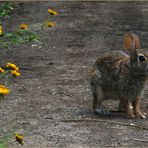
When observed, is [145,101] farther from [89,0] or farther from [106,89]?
[89,0]

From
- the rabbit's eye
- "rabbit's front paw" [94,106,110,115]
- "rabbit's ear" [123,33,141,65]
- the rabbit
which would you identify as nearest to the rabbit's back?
the rabbit

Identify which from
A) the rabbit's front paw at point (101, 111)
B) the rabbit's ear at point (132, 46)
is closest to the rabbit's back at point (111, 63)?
the rabbit's ear at point (132, 46)

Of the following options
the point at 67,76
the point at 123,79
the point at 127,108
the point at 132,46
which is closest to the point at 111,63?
the point at 123,79

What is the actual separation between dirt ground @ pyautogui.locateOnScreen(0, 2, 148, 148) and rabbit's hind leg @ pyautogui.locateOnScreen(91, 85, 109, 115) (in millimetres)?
88

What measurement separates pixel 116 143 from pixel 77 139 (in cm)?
37

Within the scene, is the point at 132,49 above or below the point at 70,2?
above

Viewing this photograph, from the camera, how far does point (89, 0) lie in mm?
15312

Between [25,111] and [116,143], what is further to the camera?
[25,111]

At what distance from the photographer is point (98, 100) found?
7262mm

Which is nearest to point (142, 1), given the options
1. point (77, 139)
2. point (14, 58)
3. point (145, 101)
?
point (14, 58)

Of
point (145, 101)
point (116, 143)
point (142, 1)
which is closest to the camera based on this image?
point (116, 143)

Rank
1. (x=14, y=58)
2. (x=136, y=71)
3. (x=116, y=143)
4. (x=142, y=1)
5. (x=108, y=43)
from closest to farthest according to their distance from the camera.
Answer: (x=116, y=143) → (x=136, y=71) → (x=14, y=58) → (x=108, y=43) → (x=142, y=1)

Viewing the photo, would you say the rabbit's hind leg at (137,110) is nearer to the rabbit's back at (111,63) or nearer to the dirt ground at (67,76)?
the dirt ground at (67,76)

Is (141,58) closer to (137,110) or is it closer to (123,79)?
(123,79)
